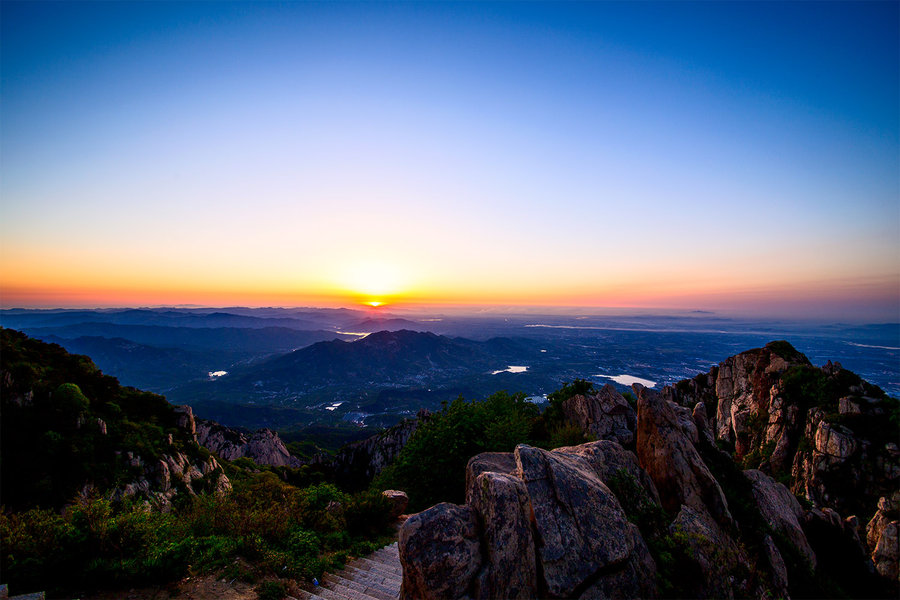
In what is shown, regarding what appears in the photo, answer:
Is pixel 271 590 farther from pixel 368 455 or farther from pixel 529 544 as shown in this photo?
pixel 368 455

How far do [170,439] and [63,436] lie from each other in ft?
29.0

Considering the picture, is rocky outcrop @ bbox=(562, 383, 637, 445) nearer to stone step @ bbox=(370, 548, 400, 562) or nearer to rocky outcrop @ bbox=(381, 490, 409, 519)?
rocky outcrop @ bbox=(381, 490, 409, 519)

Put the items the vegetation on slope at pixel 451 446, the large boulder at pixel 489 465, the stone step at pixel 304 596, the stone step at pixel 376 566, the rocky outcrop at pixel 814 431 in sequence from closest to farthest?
the stone step at pixel 304 596
the large boulder at pixel 489 465
the stone step at pixel 376 566
the vegetation on slope at pixel 451 446
the rocky outcrop at pixel 814 431

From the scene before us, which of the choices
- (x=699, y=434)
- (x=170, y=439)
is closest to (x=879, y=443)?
(x=699, y=434)

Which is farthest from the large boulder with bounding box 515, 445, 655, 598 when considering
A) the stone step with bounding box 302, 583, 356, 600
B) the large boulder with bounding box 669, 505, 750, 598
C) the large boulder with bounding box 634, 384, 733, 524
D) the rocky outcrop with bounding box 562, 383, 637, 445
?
the rocky outcrop with bounding box 562, 383, 637, 445

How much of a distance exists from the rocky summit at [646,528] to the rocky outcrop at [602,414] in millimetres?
233

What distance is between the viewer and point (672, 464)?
12.0m

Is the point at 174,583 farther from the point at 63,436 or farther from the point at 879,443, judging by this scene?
the point at 879,443

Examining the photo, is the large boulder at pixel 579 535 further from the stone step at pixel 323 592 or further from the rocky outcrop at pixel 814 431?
the rocky outcrop at pixel 814 431

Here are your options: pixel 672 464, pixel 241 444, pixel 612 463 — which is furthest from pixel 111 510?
pixel 241 444

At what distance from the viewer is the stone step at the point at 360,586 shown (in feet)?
34.8

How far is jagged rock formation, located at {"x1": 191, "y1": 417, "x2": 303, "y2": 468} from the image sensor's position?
260 feet

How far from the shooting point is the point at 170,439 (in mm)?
35250

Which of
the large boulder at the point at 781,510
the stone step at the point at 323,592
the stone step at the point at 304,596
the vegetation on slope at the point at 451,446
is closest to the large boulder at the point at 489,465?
the stone step at the point at 323,592
